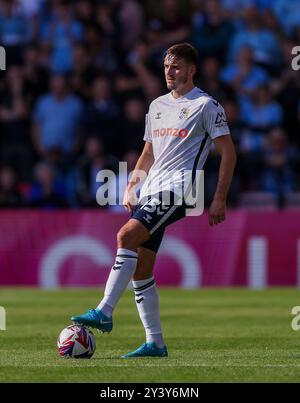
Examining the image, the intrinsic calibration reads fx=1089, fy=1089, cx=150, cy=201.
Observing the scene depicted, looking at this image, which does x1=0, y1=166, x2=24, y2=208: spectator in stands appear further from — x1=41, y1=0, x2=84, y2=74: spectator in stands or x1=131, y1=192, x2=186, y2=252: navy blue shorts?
x1=131, y1=192, x2=186, y2=252: navy blue shorts

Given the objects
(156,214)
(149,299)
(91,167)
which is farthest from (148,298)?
(91,167)

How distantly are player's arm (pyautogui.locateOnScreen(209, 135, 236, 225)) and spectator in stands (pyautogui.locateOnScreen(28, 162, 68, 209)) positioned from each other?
1098cm

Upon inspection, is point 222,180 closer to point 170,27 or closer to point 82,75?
point 82,75

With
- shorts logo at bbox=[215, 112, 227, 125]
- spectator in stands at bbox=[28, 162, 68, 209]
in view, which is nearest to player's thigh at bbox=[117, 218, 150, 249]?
shorts logo at bbox=[215, 112, 227, 125]

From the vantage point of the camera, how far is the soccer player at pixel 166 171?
9.11 m

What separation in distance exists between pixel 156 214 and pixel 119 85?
12232 mm

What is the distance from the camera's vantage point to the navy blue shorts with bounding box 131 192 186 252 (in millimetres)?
9125

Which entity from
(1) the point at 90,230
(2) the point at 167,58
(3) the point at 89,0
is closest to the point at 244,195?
(1) the point at 90,230

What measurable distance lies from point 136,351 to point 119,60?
518 inches

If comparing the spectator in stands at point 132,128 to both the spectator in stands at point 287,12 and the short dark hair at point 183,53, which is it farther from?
the short dark hair at point 183,53

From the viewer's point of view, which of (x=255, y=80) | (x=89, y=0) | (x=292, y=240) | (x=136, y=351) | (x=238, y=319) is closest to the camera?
(x=136, y=351)

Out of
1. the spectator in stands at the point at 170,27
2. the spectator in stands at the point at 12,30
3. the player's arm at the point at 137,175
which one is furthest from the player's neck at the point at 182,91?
the spectator in stands at the point at 12,30

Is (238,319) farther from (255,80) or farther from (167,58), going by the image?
(255,80)
